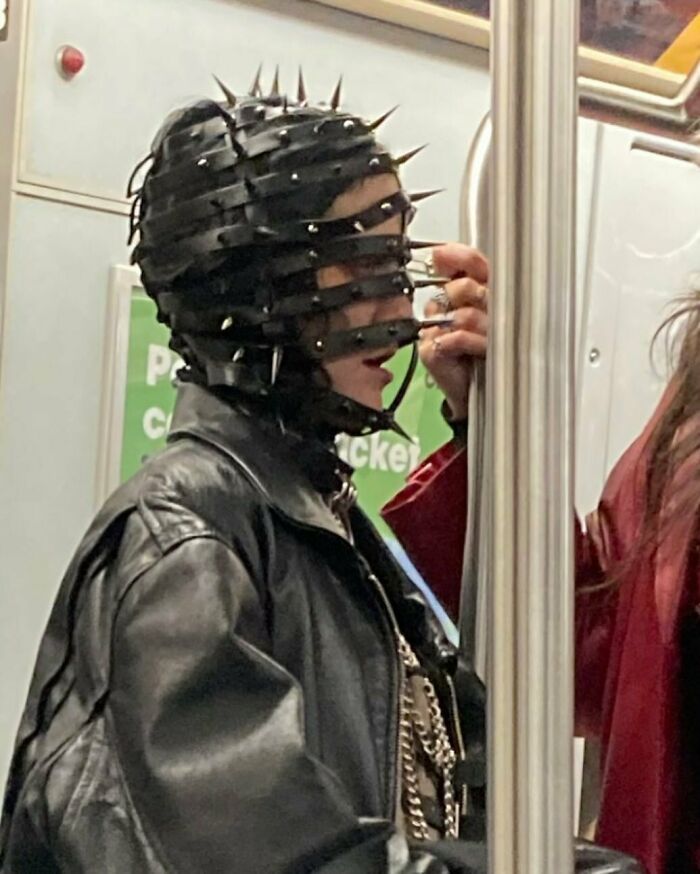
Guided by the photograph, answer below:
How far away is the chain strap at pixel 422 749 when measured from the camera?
2.52 ft

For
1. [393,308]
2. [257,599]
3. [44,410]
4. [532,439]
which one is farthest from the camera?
[44,410]

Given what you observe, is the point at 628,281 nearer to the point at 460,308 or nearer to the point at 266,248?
the point at 460,308

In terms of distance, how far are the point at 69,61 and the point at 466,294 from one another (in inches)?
17.9

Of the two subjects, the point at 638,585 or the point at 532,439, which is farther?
the point at 638,585

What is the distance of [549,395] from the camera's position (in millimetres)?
605

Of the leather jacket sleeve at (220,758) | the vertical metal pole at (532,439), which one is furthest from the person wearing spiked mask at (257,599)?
the vertical metal pole at (532,439)

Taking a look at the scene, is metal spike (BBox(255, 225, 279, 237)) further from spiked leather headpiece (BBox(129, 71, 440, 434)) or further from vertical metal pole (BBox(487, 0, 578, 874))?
vertical metal pole (BBox(487, 0, 578, 874))

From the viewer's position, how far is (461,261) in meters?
0.87

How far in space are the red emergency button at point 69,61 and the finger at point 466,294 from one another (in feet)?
1.44

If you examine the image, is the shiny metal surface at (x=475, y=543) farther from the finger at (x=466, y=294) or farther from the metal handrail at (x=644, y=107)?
the metal handrail at (x=644, y=107)

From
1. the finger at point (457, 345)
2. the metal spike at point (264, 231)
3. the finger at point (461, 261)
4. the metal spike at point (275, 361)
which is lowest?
the metal spike at point (275, 361)

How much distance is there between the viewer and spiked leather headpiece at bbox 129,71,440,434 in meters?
0.79

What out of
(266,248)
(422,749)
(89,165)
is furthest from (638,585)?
(89,165)

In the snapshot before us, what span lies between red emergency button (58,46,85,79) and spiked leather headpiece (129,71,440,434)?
0.36m
